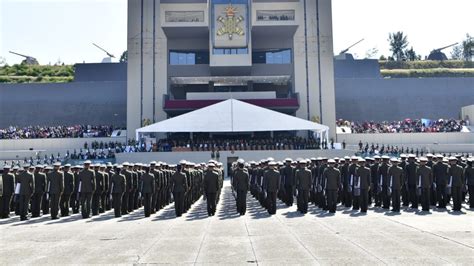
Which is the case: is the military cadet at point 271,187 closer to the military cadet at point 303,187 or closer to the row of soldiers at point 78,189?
the military cadet at point 303,187

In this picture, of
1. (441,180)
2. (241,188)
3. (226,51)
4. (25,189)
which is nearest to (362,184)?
(441,180)

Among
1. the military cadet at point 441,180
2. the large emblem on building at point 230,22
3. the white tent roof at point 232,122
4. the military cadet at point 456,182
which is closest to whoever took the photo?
the military cadet at point 456,182

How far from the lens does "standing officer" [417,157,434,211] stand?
14523 millimetres

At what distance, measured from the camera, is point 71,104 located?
203 ft

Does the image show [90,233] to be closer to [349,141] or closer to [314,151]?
[314,151]

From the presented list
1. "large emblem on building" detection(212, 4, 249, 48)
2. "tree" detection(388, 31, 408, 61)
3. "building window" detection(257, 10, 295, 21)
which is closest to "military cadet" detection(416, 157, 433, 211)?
"large emblem on building" detection(212, 4, 249, 48)

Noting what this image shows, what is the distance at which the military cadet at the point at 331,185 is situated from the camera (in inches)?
580

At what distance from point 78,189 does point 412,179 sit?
11.0 m

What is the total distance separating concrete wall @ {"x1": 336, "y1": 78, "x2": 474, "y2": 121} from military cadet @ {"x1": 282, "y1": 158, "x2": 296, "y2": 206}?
46636 mm

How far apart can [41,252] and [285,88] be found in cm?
5061

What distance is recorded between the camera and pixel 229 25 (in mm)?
51344

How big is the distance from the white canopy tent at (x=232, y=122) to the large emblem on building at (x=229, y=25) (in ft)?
48.0

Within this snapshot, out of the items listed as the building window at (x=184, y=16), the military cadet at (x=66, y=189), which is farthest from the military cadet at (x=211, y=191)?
the building window at (x=184, y=16)

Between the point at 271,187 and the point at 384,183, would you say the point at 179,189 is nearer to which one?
the point at 271,187
